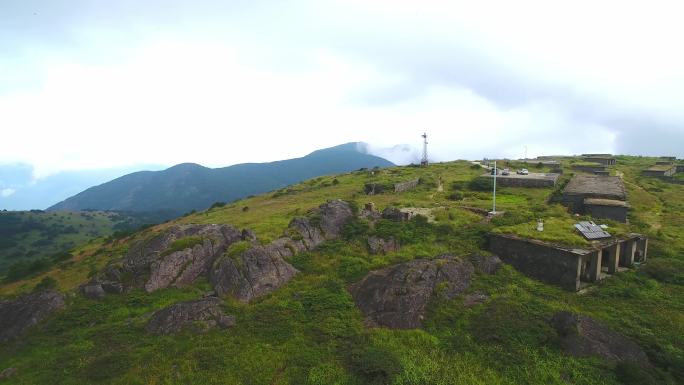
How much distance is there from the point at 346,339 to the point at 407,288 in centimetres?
539

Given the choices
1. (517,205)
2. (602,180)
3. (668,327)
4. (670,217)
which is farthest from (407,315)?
(602,180)

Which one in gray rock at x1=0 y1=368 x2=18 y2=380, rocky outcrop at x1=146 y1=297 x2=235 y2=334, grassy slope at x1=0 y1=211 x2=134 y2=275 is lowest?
grassy slope at x1=0 y1=211 x2=134 y2=275

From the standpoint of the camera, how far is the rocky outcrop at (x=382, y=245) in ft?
106

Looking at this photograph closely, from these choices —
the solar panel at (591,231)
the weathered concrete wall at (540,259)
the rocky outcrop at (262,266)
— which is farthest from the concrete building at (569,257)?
the rocky outcrop at (262,266)

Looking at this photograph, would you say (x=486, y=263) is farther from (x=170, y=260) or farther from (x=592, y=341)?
(x=170, y=260)

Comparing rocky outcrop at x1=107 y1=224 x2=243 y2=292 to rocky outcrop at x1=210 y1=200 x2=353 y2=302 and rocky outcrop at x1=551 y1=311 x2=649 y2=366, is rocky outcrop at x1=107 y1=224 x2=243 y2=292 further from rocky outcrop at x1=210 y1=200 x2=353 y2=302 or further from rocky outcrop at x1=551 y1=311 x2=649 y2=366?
rocky outcrop at x1=551 y1=311 x2=649 y2=366

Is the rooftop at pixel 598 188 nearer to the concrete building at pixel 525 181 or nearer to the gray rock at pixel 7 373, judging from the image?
the concrete building at pixel 525 181

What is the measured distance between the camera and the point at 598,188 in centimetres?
4622

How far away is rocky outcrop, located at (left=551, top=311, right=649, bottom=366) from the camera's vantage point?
708 inches

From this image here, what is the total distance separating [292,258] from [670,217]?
4363cm

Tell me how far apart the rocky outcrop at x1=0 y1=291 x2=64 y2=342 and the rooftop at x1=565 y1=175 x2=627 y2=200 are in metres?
52.6

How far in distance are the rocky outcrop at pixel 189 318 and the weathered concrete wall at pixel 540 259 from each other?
2120 centimetres

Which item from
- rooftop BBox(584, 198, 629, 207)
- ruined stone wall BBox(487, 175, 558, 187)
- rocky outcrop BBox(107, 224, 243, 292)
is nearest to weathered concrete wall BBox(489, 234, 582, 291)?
rooftop BBox(584, 198, 629, 207)

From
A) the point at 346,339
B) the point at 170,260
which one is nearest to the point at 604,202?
the point at 346,339
